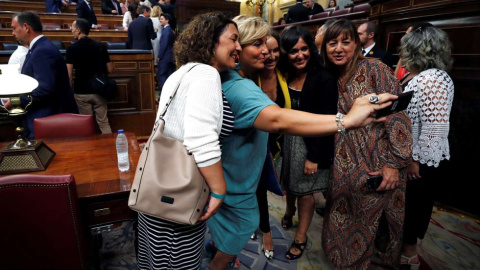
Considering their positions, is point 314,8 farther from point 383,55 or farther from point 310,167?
point 310,167

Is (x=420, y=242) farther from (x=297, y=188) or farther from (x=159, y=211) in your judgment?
(x=159, y=211)

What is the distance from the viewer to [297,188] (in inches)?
73.0

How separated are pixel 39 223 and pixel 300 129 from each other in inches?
38.6

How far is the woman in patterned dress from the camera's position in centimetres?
145

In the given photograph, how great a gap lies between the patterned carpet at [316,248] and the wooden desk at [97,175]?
0.30 metres

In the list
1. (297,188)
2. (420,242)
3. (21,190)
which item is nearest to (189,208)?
(21,190)

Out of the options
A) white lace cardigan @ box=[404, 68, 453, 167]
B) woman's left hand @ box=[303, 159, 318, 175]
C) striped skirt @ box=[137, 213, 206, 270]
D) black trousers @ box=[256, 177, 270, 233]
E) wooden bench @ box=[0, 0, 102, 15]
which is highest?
wooden bench @ box=[0, 0, 102, 15]

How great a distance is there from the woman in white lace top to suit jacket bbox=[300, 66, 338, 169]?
0.44m

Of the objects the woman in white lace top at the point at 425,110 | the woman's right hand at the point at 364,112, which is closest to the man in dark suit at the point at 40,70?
the woman's right hand at the point at 364,112

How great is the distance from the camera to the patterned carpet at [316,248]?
6.14ft

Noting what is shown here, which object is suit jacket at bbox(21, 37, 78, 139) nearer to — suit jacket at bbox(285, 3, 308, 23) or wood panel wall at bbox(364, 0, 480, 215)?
wood panel wall at bbox(364, 0, 480, 215)

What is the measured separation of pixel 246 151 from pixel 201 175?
1.01 ft

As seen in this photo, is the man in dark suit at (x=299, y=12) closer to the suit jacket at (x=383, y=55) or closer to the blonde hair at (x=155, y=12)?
the blonde hair at (x=155, y=12)

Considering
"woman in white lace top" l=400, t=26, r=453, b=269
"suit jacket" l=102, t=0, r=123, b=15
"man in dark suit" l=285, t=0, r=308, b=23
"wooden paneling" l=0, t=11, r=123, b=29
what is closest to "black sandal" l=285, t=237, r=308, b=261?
"woman in white lace top" l=400, t=26, r=453, b=269
